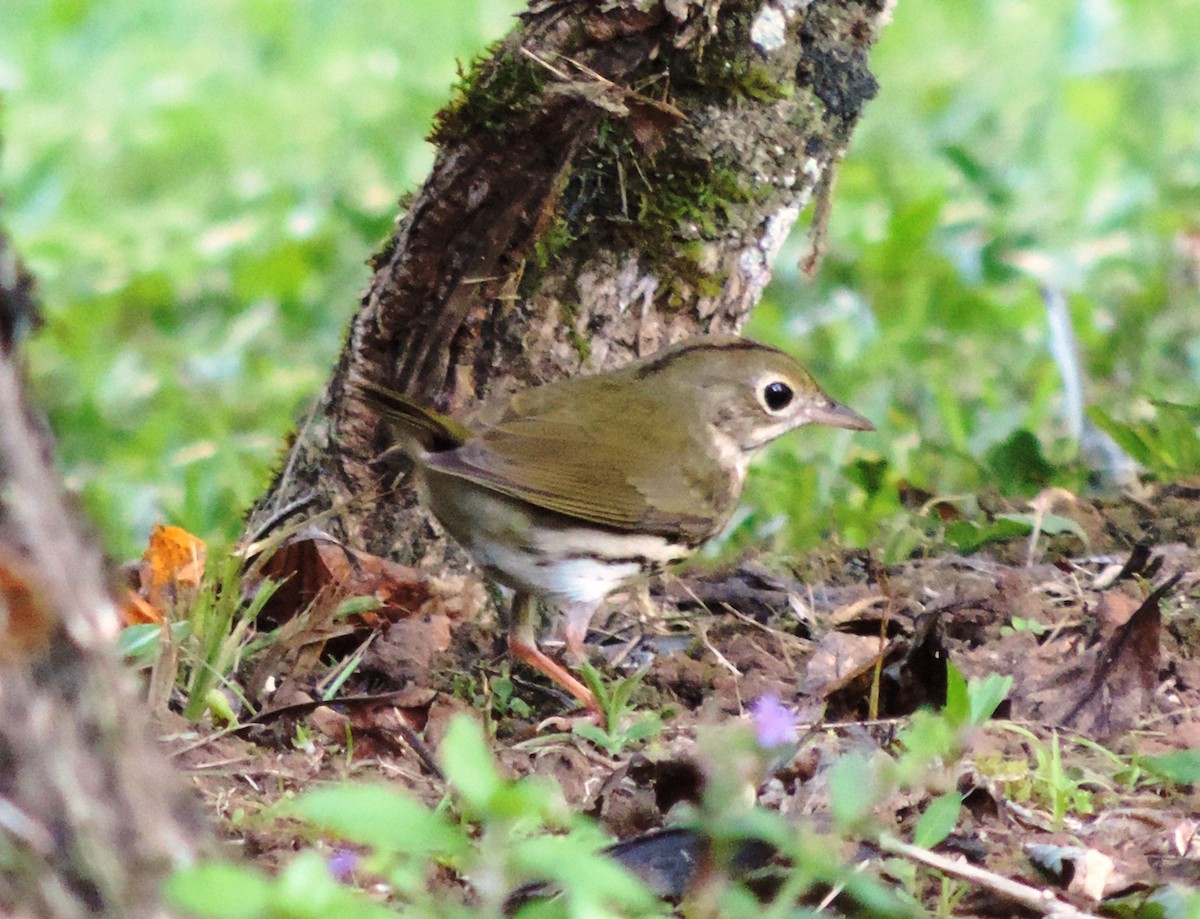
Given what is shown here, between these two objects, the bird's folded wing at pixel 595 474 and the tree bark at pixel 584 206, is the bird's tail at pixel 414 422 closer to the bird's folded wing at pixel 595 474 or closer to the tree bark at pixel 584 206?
the bird's folded wing at pixel 595 474

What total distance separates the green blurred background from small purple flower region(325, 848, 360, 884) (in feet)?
8.12

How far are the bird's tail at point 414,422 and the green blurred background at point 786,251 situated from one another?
125 centimetres

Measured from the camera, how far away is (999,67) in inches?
362

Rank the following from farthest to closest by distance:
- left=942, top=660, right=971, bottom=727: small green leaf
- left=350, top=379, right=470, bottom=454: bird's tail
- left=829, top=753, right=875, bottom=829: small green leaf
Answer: left=350, top=379, right=470, bottom=454: bird's tail → left=942, top=660, right=971, bottom=727: small green leaf → left=829, top=753, right=875, bottom=829: small green leaf

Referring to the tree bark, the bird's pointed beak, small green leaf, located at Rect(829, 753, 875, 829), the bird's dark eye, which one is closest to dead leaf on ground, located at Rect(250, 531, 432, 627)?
the tree bark

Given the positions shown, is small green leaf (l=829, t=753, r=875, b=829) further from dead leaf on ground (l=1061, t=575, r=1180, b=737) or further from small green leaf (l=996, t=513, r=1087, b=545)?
small green leaf (l=996, t=513, r=1087, b=545)

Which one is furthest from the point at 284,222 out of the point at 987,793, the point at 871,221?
the point at 987,793

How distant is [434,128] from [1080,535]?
1.96 meters

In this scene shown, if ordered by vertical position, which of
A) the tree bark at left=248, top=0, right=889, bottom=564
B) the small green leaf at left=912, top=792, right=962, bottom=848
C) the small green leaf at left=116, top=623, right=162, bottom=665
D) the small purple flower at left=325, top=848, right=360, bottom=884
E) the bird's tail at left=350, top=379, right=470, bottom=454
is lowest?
the small purple flower at left=325, top=848, right=360, bottom=884

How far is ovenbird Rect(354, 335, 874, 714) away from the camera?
3.82 meters

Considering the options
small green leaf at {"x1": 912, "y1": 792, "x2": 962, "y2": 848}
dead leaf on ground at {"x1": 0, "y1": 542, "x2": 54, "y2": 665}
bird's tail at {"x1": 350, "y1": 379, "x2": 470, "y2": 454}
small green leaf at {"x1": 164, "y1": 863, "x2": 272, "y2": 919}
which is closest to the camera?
small green leaf at {"x1": 164, "y1": 863, "x2": 272, "y2": 919}

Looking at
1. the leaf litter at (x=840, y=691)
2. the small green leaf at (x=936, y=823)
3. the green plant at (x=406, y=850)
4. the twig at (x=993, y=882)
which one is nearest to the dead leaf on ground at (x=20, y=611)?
the green plant at (x=406, y=850)

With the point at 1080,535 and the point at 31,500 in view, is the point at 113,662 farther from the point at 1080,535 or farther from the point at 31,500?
the point at 1080,535

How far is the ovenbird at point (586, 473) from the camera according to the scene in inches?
151
